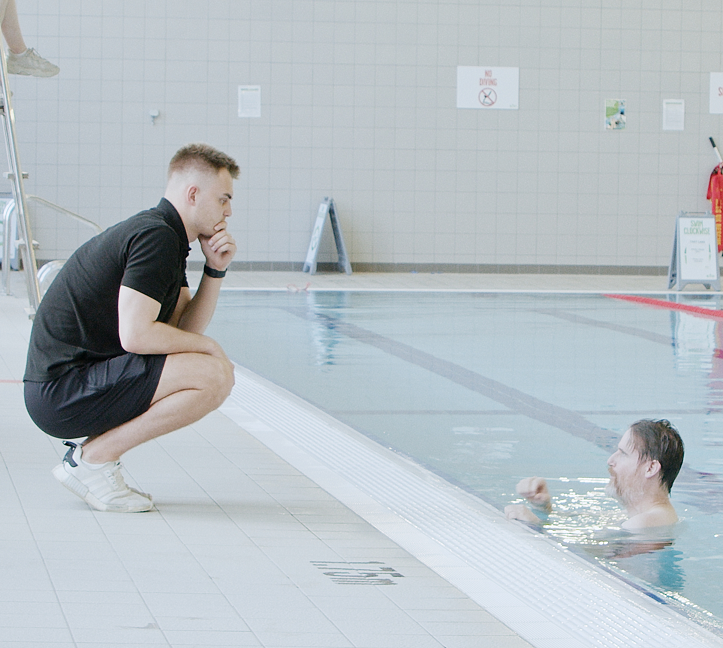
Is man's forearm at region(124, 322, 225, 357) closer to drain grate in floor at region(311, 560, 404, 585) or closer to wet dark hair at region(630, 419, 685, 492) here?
drain grate in floor at region(311, 560, 404, 585)

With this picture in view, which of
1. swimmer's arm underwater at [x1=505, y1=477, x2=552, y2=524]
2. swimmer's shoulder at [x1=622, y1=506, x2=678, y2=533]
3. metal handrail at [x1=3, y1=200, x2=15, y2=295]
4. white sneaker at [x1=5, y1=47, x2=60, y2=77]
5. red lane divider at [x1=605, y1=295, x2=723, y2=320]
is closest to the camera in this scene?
swimmer's arm underwater at [x1=505, y1=477, x2=552, y2=524]

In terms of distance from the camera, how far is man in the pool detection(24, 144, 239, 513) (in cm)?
294

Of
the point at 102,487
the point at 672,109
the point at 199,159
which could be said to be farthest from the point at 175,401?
the point at 672,109

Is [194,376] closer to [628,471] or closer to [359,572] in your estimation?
[359,572]

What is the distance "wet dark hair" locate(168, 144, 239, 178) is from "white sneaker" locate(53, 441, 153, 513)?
→ 0.86 meters

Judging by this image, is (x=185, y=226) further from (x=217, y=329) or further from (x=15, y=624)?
(x=217, y=329)

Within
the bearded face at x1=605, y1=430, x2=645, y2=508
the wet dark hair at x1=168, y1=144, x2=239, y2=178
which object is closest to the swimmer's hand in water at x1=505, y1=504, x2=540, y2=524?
the bearded face at x1=605, y1=430, x2=645, y2=508

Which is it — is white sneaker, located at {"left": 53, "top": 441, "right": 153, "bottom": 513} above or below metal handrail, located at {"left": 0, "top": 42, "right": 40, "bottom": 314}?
below

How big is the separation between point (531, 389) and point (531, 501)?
2448 mm

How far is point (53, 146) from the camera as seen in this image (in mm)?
12945

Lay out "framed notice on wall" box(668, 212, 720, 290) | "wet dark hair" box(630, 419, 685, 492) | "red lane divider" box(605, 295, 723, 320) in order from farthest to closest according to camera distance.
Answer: "framed notice on wall" box(668, 212, 720, 290) < "red lane divider" box(605, 295, 723, 320) < "wet dark hair" box(630, 419, 685, 492)

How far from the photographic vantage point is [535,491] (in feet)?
11.2

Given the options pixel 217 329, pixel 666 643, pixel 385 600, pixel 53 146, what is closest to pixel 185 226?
pixel 385 600

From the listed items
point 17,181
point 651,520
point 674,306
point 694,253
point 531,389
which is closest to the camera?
point 651,520
